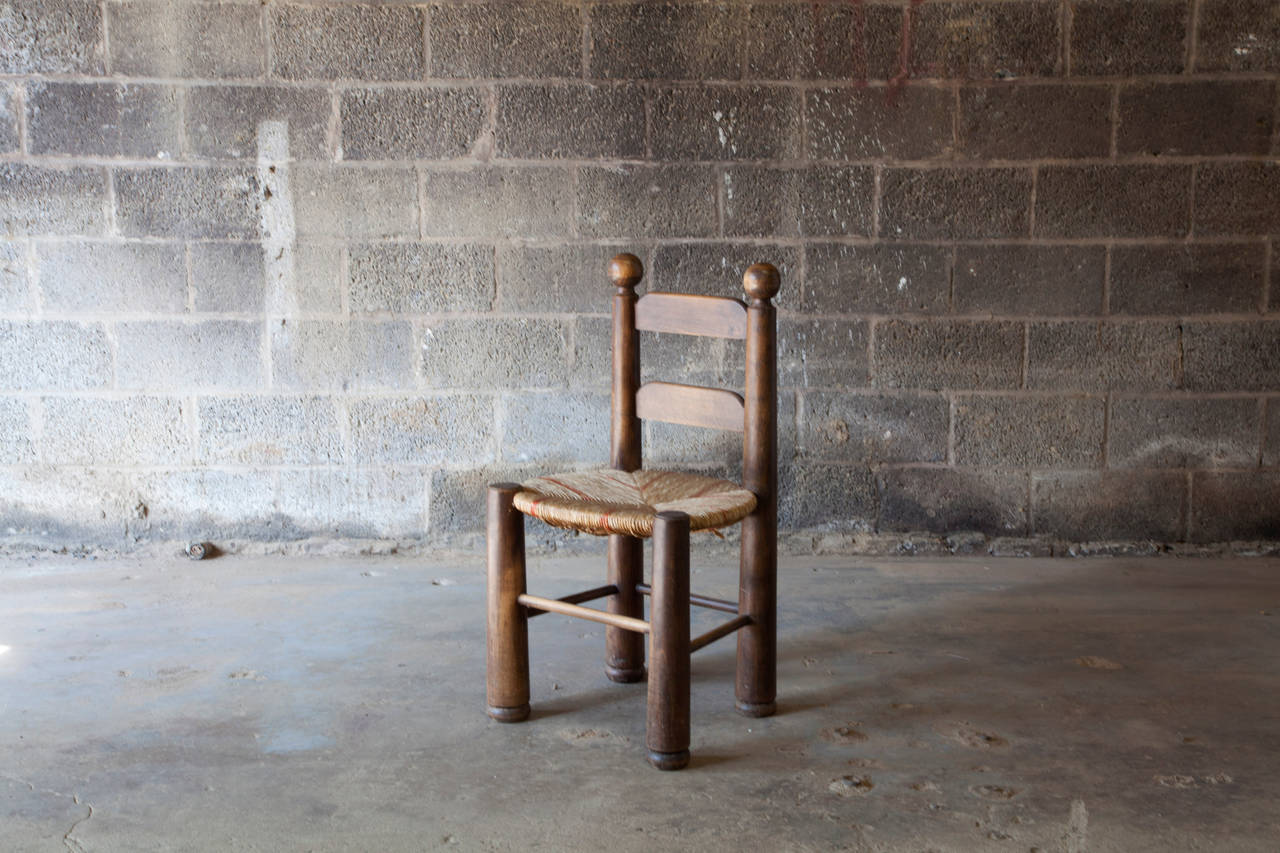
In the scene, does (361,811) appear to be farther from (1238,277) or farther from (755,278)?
(1238,277)

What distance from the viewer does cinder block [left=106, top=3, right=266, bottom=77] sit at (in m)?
3.53

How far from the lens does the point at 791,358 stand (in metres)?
3.66

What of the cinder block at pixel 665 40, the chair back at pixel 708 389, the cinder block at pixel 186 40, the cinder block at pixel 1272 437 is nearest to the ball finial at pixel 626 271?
the chair back at pixel 708 389

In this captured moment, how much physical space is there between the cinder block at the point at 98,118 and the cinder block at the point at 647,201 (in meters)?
1.31

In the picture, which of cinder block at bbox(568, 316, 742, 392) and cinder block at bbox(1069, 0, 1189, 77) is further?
cinder block at bbox(568, 316, 742, 392)

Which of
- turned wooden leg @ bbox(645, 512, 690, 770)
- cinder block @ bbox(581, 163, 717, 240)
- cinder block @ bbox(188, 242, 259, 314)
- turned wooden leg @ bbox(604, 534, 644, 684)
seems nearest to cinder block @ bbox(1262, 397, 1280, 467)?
cinder block @ bbox(581, 163, 717, 240)

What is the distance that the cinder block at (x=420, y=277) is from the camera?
3.64 metres

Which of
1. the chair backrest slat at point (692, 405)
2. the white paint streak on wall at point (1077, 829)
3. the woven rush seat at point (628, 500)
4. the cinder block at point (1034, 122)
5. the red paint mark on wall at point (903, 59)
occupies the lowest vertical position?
the white paint streak on wall at point (1077, 829)

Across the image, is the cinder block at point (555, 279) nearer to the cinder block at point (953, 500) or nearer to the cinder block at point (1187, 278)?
the cinder block at point (953, 500)

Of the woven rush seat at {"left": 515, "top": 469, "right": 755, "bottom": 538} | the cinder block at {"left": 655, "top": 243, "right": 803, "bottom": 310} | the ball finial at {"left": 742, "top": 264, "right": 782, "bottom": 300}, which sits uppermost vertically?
the cinder block at {"left": 655, "top": 243, "right": 803, "bottom": 310}

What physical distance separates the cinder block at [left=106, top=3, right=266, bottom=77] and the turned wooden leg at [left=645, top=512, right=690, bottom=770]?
7.58 ft

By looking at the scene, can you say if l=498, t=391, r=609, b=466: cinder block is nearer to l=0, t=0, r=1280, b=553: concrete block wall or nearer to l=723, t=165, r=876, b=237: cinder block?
l=0, t=0, r=1280, b=553: concrete block wall

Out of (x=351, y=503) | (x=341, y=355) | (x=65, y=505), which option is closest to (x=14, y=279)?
(x=65, y=505)

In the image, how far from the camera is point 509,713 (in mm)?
2408
